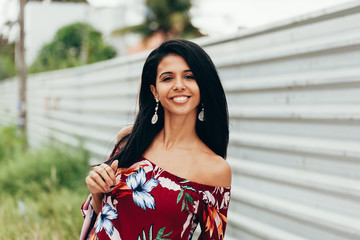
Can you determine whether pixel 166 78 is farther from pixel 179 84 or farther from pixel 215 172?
pixel 215 172

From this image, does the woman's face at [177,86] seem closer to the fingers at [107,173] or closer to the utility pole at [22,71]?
the fingers at [107,173]

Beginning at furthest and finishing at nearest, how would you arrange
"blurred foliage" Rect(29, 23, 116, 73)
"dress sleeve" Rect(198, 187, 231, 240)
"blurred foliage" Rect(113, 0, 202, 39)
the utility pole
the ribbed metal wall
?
1. "blurred foliage" Rect(113, 0, 202, 39)
2. "blurred foliage" Rect(29, 23, 116, 73)
3. the utility pole
4. the ribbed metal wall
5. "dress sleeve" Rect(198, 187, 231, 240)

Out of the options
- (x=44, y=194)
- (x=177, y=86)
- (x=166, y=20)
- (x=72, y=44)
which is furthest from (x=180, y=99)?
(x=72, y=44)

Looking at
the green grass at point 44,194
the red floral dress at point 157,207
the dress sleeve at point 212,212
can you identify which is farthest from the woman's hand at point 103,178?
the green grass at point 44,194

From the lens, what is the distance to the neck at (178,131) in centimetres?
217

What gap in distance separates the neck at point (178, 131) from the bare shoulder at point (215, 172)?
147 mm

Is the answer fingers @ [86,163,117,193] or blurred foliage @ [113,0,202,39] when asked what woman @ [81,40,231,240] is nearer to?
fingers @ [86,163,117,193]

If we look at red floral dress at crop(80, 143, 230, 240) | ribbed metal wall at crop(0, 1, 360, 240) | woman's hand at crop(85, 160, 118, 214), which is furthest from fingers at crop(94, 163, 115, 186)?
ribbed metal wall at crop(0, 1, 360, 240)

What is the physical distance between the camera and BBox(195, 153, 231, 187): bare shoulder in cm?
206

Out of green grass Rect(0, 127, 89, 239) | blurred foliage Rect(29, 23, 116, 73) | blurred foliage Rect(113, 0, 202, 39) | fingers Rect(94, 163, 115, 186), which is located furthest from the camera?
blurred foliage Rect(113, 0, 202, 39)

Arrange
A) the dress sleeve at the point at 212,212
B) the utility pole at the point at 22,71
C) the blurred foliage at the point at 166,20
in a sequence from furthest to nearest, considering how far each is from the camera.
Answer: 1. the blurred foliage at the point at 166,20
2. the utility pole at the point at 22,71
3. the dress sleeve at the point at 212,212

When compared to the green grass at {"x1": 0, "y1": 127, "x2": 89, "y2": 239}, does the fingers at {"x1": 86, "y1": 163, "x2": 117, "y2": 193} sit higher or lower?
higher

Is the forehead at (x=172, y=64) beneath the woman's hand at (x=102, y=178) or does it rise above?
above

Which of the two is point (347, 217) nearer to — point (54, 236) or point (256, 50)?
point (256, 50)
